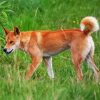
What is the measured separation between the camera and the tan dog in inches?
398

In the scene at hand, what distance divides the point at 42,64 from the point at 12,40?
1.10 meters

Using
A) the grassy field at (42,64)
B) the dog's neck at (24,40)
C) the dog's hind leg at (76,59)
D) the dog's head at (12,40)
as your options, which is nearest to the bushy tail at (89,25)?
the dog's hind leg at (76,59)

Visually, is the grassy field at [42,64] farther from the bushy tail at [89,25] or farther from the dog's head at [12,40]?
the bushy tail at [89,25]

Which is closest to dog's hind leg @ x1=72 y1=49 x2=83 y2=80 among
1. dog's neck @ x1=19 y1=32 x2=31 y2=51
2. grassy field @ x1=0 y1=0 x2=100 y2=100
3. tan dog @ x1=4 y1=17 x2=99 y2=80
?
tan dog @ x1=4 y1=17 x2=99 y2=80

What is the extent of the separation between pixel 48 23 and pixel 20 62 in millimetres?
3789

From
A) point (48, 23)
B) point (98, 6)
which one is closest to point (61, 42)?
point (48, 23)

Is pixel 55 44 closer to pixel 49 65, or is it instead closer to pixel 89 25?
pixel 49 65

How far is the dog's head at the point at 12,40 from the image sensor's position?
10.4m

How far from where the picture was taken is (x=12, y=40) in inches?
413

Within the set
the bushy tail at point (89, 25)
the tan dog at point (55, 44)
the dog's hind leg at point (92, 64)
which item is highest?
the bushy tail at point (89, 25)

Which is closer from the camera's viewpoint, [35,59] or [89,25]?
[89,25]

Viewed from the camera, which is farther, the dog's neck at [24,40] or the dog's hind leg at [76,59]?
the dog's neck at [24,40]

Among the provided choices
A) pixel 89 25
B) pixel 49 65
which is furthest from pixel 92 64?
pixel 49 65

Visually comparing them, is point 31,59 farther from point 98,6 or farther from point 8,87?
point 98,6
